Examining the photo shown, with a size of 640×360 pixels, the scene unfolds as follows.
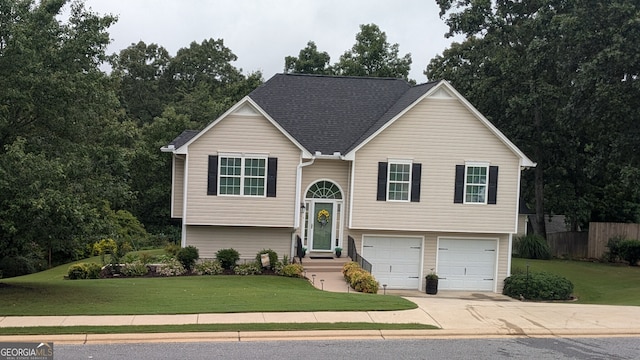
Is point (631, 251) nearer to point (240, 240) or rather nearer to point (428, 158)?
point (428, 158)

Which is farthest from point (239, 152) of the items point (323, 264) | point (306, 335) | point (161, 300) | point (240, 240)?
point (306, 335)

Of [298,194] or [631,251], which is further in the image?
[631,251]

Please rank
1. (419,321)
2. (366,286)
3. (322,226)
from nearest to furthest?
(419,321), (366,286), (322,226)

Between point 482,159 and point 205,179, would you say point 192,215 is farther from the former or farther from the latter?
point 482,159

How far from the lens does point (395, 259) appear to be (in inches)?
930

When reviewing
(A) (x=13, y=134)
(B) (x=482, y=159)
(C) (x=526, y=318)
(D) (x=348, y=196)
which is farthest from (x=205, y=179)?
(C) (x=526, y=318)

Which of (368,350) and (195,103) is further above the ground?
(195,103)

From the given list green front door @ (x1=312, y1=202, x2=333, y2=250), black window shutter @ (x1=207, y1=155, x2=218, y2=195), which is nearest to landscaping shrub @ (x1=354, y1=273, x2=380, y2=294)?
green front door @ (x1=312, y1=202, x2=333, y2=250)

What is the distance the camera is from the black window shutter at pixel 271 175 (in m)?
22.0

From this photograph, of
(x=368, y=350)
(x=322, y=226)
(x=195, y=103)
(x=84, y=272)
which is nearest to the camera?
(x=368, y=350)

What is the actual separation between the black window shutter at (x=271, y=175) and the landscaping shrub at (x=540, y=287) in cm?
976

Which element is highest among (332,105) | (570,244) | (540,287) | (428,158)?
(332,105)

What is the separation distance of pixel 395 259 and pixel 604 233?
16215 millimetres

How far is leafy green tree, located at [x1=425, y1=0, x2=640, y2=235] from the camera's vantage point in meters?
24.7
